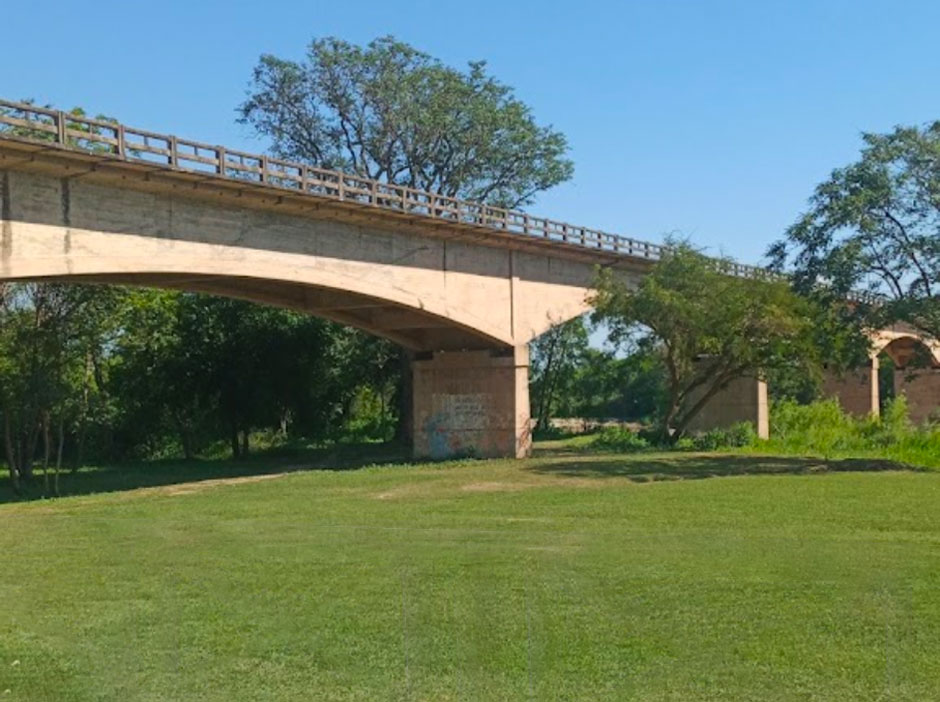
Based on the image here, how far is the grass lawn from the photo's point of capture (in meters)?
8.12

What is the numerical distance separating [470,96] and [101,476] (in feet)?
77.3

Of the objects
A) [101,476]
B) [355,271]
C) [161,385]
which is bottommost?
[101,476]

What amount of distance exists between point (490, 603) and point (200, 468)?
3391cm

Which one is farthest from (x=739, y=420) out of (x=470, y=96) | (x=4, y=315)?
(x=4, y=315)

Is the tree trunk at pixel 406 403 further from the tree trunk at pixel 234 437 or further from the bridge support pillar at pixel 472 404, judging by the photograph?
the bridge support pillar at pixel 472 404

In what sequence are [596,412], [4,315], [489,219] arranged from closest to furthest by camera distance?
[4,315] < [489,219] < [596,412]

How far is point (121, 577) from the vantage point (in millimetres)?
13133

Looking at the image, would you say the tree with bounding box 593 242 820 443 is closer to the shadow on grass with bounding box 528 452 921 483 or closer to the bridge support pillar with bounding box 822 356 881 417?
Answer: the shadow on grass with bounding box 528 452 921 483

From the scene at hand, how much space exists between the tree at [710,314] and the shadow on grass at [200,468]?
32.8ft

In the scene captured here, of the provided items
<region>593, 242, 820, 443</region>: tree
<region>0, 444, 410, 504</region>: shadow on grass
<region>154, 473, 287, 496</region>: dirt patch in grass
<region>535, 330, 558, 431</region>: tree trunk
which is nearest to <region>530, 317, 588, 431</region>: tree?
<region>535, 330, 558, 431</region>: tree trunk

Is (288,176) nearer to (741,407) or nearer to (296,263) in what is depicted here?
(296,263)

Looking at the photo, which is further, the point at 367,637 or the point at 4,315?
the point at 4,315

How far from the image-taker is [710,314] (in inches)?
1599

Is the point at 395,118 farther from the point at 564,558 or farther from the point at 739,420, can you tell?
the point at 564,558
